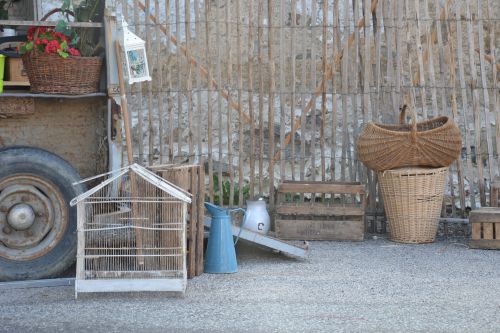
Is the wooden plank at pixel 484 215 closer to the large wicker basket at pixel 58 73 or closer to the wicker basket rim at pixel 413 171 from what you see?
the wicker basket rim at pixel 413 171

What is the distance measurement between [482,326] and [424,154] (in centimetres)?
276

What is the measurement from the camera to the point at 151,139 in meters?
7.71

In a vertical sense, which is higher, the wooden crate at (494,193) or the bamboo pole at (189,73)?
the bamboo pole at (189,73)

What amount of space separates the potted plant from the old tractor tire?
0.43 metres

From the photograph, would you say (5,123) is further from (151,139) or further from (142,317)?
(151,139)

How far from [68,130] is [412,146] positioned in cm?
287

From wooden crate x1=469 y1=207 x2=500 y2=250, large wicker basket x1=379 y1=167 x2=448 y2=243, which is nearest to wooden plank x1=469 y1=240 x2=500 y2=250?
wooden crate x1=469 y1=207 x2=500 y2=250

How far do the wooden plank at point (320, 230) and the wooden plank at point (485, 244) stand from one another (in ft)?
3.00

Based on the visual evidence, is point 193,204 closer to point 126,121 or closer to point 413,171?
point 126,121

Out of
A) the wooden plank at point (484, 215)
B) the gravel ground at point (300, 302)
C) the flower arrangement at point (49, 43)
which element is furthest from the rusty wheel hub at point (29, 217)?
the wooden plank at point (484, 215)

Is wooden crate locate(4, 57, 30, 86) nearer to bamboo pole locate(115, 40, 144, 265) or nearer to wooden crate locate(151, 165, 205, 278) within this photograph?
bamboo pole locate(115, 40, 144, 265)

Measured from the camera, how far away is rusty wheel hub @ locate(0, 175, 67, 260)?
5.36 m

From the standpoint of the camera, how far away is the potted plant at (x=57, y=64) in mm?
5477

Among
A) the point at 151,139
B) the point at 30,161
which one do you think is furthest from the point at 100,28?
the point at 151,139
